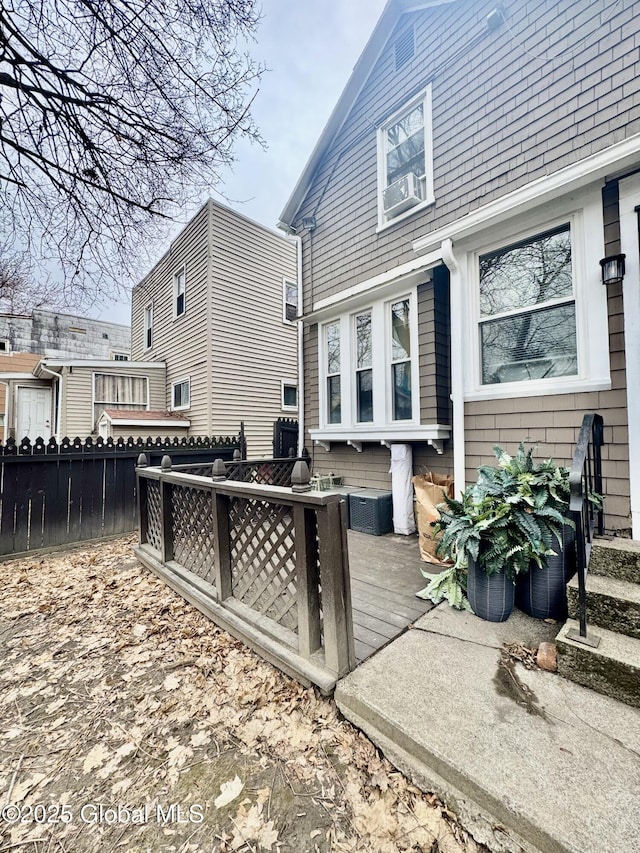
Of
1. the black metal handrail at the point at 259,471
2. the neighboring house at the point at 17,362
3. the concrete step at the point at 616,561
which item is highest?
the neighboring house at the point at 17,362

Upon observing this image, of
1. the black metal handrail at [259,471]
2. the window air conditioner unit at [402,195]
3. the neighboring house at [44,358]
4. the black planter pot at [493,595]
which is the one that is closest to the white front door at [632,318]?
the black planter pot at [493,595]

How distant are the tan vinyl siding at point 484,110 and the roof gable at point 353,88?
0.10m

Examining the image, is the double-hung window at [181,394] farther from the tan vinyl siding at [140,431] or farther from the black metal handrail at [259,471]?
the black metal handrail at [259,471]

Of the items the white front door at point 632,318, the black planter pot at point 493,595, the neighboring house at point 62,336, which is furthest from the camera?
the neighboring house at point 62,336

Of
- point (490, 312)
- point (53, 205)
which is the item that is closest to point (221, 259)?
point (53, 205)

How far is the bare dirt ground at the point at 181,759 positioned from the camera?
4.47ft

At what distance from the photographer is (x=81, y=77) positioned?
367 centimetres

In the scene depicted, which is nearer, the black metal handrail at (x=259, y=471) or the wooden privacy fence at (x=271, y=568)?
the wooden privacy fence at (x=271, y=568)

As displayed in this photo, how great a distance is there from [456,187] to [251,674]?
17.4 feet

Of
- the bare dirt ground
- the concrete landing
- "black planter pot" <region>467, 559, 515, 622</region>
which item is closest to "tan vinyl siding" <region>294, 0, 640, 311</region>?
"black planter pot" <region>467, 559, 515, 622</region>

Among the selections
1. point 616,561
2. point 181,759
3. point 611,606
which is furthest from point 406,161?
point 181,759

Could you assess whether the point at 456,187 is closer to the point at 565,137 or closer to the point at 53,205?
the point at 565,137

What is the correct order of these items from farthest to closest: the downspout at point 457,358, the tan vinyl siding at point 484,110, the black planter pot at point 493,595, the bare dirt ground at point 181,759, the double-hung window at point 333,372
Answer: the double-hung window at point 333,372, the downspout at point 457,358, the tan vinyl siding at point 484,110, the black planter pot at point 493,595, the bare dirt ground at point 181,759

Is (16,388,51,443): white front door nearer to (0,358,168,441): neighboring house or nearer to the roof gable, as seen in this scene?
(0,358,168,441): neighboring house
